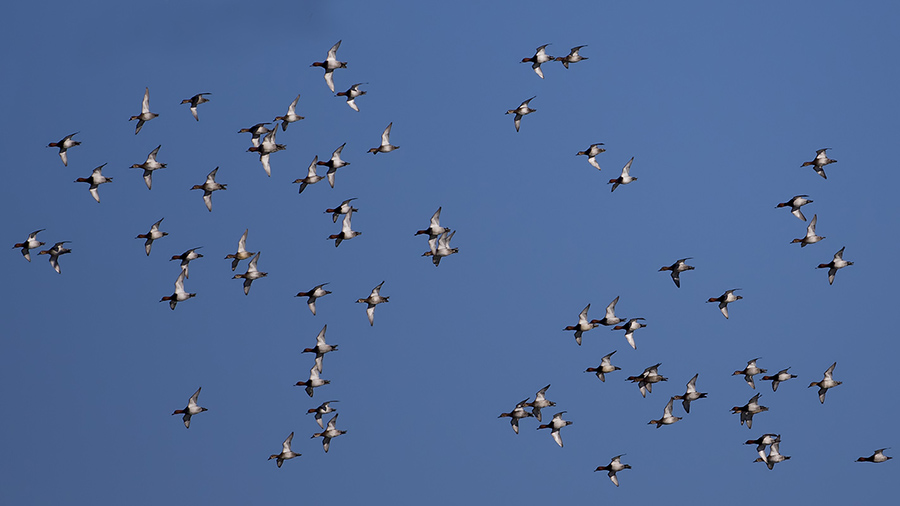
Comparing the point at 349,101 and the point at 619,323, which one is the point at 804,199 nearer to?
the point at 619,323

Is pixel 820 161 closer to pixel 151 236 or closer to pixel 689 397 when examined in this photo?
pixel 689 397

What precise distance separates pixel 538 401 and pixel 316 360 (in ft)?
46.1

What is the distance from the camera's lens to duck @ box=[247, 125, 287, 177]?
113 m

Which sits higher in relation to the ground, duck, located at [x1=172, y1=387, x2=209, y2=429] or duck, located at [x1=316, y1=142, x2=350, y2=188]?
duck, located at [x1=316, y1=142, x2=350, y2=188]

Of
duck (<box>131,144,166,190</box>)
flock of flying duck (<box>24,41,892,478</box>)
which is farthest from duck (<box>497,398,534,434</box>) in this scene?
duck (<box>131,144,166,190</box>)

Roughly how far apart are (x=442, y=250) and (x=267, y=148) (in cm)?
1232

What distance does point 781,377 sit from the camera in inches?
4574

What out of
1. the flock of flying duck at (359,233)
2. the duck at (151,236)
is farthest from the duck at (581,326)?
the duck at (151,236)

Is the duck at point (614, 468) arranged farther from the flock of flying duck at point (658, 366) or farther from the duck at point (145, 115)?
the duck at point (145, 115)

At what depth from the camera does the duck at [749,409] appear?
115m

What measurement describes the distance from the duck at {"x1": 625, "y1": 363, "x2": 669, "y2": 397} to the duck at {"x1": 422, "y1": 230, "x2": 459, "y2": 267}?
1402cm

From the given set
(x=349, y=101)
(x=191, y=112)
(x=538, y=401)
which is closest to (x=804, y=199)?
(x=538, y=401)

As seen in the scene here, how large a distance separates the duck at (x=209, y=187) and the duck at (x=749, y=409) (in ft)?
112

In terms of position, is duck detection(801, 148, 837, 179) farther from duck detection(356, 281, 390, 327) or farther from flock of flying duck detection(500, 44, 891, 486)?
duck detection(356, 281, 390, 327)
